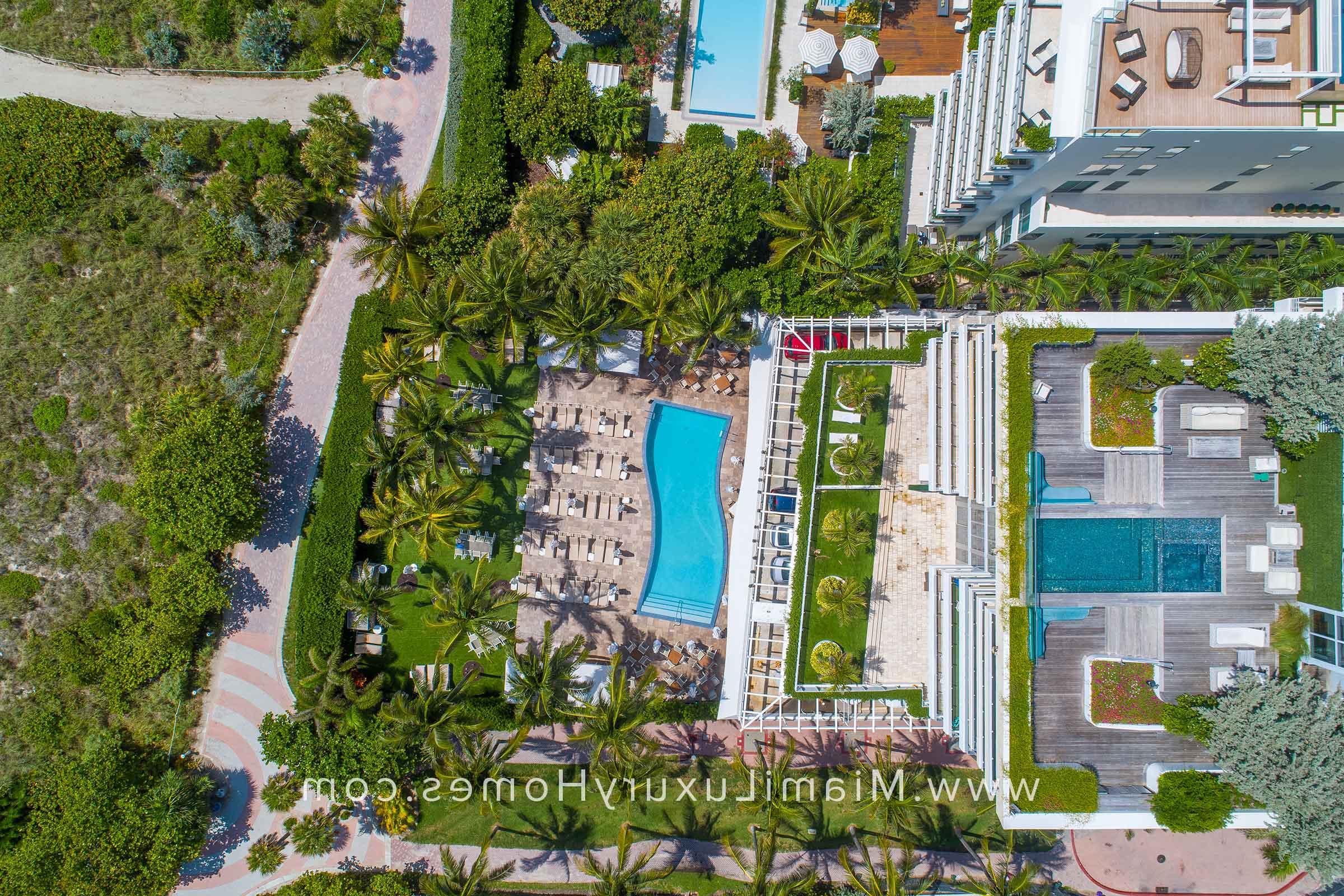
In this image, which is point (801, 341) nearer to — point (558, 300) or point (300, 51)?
point (558, 300)

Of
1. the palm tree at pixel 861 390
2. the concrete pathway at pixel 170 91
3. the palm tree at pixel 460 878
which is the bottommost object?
the palm tree at pixel 460 878

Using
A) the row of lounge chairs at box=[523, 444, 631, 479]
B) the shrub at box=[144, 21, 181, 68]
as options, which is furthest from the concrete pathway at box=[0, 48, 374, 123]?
the row of lounge chairs at box=[523, 444, 631, 479]

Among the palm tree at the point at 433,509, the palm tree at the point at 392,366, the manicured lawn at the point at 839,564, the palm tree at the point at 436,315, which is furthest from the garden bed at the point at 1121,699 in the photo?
the palm tree at the point at 392,366

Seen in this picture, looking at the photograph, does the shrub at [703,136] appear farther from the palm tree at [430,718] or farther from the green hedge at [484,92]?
the palm tree at [430,718]

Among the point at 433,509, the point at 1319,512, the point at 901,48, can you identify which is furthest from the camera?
the point at 901,48

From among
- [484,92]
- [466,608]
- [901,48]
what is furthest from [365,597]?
[901,48]

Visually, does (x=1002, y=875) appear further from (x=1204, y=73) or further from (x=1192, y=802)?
(x=1204, y=73)
